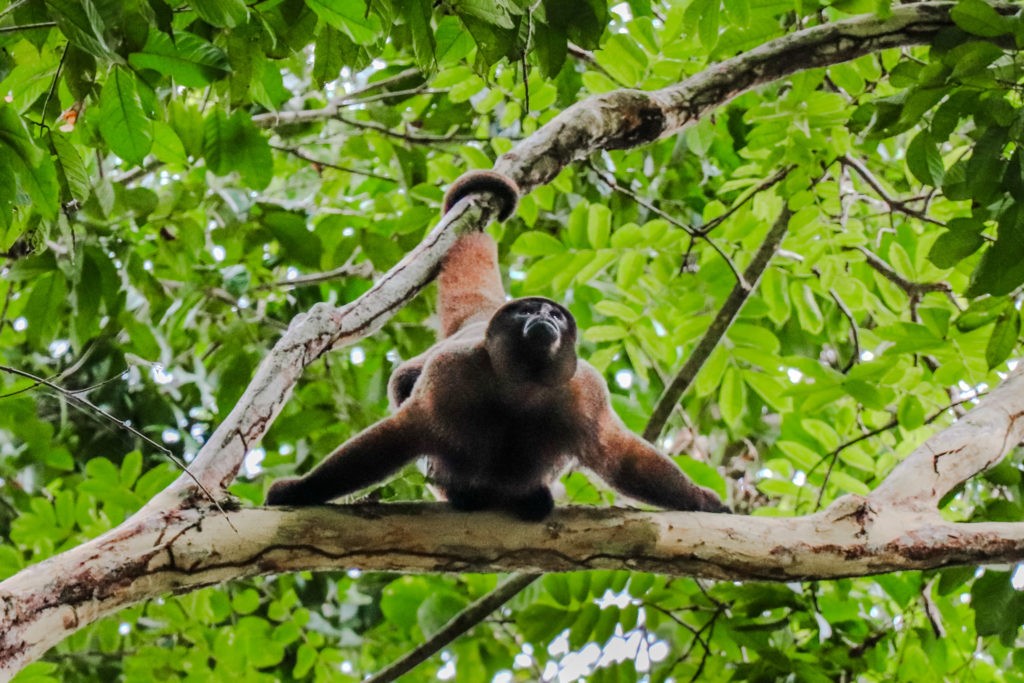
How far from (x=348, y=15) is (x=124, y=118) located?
785 millimetres

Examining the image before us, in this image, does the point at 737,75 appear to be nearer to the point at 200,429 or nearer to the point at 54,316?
the point at 54,316

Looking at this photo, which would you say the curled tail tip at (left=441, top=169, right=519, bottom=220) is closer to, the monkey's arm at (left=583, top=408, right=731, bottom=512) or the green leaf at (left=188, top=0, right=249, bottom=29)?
the monkey's arm at (left=583, top=408, right=731, bottom=512)

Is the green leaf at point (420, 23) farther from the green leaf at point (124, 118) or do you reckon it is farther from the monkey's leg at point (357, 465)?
the monkey's leg at point (357, 465)

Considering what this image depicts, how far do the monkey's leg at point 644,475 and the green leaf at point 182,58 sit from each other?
1.88 meters

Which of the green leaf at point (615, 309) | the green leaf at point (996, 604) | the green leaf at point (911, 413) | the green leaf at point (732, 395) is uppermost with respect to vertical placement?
the green leaf at point (615, 309)

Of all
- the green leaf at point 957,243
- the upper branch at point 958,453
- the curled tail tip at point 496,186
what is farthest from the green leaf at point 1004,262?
the curled tail tip at point 496,186

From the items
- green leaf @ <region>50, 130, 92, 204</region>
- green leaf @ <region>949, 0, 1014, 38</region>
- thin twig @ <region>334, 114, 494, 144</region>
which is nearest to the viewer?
green leaf @ <region>50, 130, 92, 204</region>

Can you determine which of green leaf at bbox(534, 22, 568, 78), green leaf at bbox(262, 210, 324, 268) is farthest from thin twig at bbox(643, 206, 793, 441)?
green leaf at bbox(262, 210, 324, 268)

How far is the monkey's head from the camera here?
3.56 meters

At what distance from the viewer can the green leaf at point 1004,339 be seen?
3.63 meters

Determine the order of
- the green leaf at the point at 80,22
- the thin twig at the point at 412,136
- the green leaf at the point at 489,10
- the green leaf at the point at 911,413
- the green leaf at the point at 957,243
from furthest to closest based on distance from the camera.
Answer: the thin twig at the point at 412,136
the green leaf at the point at 911,413
the green leaf at the point at 957,243
the green leaf at the point at 489,10
the green leaf at the point at 80,22

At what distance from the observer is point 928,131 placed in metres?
3.49

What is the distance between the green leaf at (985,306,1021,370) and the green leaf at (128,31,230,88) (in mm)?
2891

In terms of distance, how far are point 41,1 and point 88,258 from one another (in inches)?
79.9
